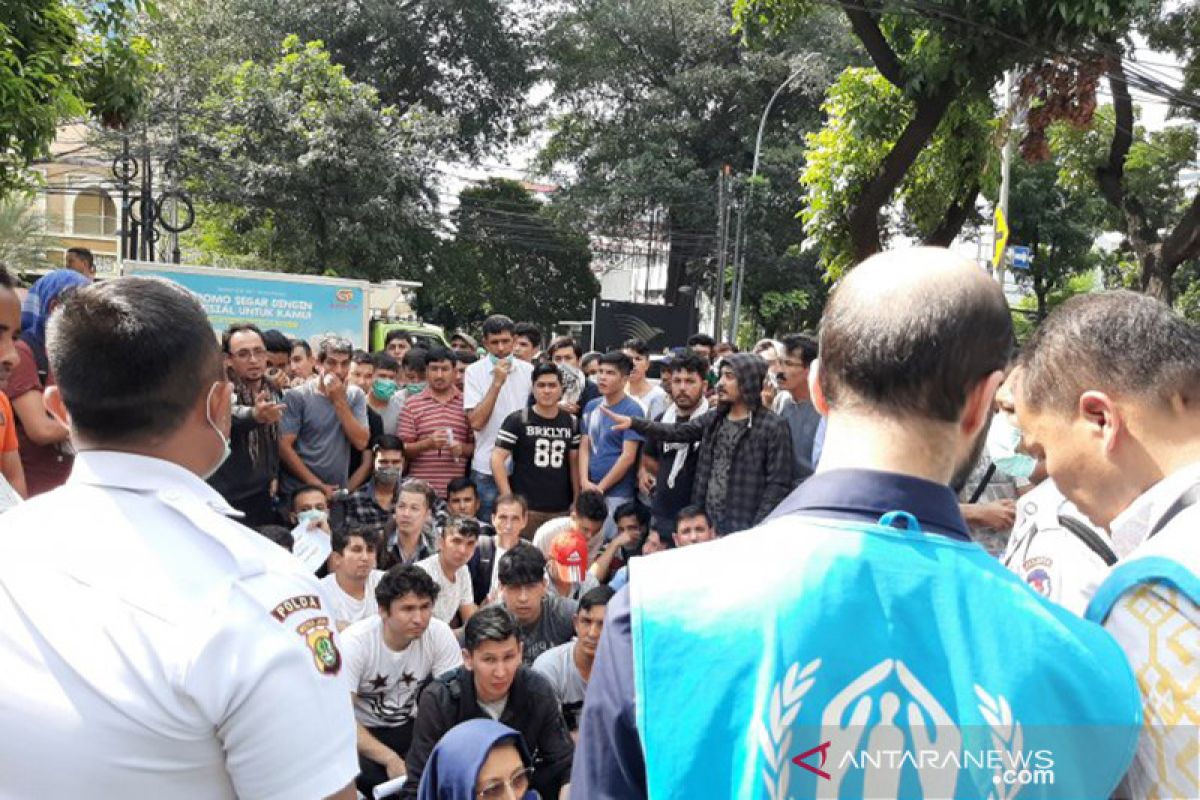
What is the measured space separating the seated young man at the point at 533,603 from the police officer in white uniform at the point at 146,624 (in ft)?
14.7

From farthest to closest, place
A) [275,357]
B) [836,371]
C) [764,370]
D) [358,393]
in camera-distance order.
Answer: [275,357] < [358,393] < [764,370] < [836,371]

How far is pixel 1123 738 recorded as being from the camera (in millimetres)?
1228

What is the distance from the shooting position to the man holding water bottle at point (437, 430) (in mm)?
7762

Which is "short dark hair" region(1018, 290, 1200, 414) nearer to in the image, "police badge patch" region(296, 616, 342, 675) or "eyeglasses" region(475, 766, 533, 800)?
"police badge patch" region(296, 616, 342, 675)

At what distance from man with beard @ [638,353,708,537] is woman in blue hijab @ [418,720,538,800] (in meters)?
2.79

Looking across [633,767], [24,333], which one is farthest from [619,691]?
[24,333]

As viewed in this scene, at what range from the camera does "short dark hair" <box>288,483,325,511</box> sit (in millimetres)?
6629

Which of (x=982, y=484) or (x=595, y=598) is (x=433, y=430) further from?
(x=982, y=484)

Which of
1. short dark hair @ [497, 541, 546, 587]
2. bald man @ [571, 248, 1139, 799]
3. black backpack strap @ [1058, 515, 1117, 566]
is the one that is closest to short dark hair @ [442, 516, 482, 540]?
short dark hair @ [497, 541, 546, 587]

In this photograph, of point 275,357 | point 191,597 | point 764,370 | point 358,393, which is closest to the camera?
point 191,597

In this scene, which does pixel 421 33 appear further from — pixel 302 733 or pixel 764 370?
pixel 302 733

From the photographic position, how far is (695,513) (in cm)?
633

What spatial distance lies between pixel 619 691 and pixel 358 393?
6.57 metres

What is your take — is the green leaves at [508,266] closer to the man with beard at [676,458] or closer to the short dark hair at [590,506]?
the man with beard at [676,458]
